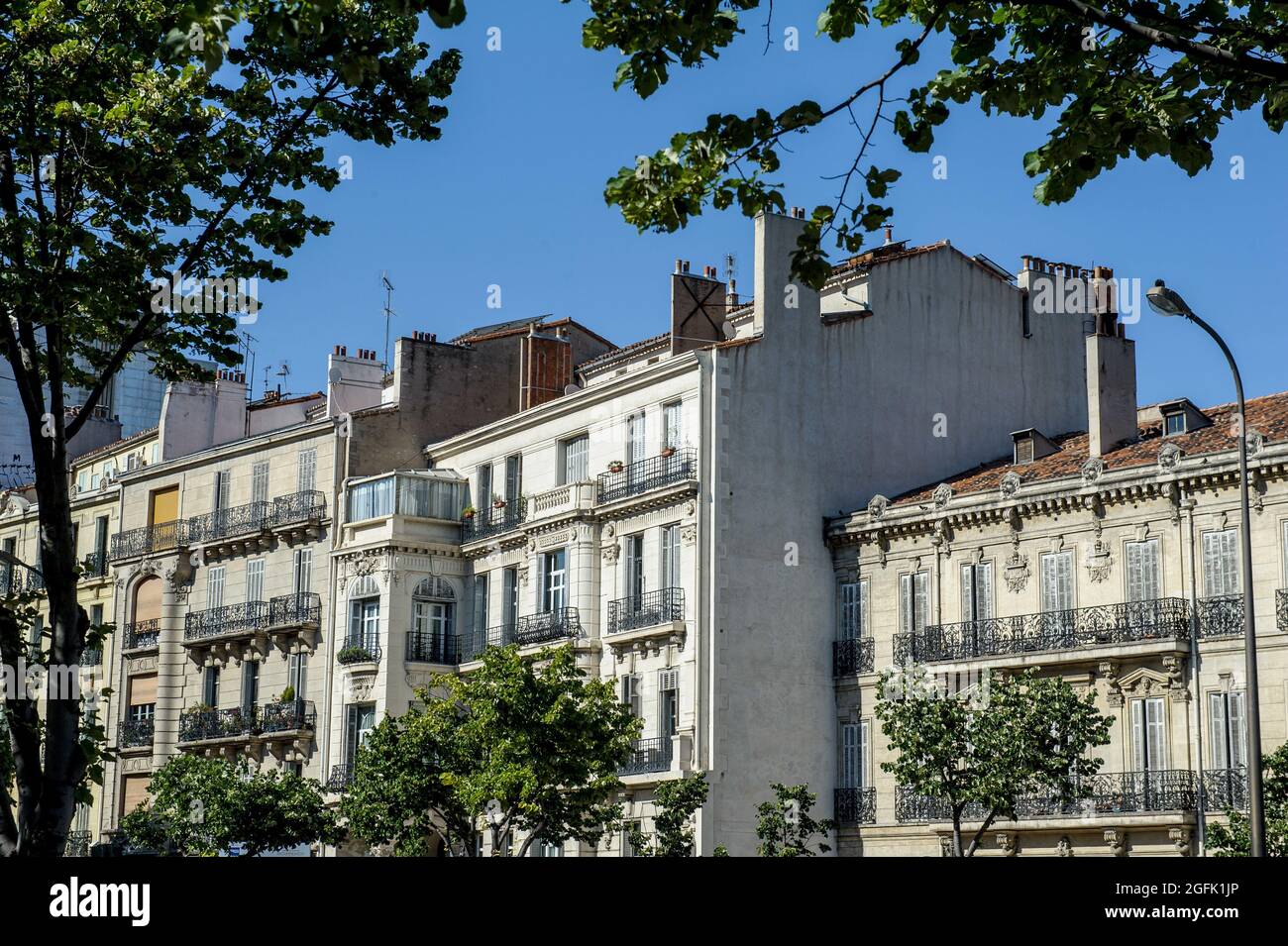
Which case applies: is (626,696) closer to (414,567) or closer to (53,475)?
(414,567)

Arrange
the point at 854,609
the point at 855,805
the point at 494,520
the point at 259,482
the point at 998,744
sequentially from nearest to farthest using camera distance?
the point at 998,744 → the point at 855,805 → the point at 854,609 → the point at 494,520 → the point at 259,482

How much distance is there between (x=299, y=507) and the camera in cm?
5775

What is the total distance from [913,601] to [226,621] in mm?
23864

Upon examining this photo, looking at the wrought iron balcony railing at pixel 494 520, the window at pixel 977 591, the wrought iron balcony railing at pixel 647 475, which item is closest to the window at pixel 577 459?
the wrought iron balcony railing at pixel 647 475

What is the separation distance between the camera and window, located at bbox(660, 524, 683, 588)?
1843 inches

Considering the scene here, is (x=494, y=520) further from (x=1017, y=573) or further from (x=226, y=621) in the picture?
(x=1017, y=573)

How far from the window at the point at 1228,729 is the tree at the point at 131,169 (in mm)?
25859

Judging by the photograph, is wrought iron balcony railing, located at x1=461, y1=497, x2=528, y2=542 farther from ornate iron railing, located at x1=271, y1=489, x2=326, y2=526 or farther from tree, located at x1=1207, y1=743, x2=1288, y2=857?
tree, located at x1=1207, y1=743, x2=1288, y2=857

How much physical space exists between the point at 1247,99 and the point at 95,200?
957cm

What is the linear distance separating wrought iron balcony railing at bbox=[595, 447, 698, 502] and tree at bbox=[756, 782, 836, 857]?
25.5 feet

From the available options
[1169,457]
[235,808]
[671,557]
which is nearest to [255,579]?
[235,808]

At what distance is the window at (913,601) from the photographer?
1758 inches

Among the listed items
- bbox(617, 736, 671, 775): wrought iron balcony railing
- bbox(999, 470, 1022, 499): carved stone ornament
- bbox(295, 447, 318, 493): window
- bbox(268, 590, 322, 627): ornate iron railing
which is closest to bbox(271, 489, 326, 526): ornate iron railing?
bbox(295, 447, 318, 493): window

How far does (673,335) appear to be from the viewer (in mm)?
51000
